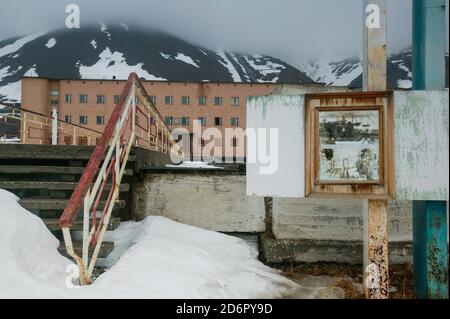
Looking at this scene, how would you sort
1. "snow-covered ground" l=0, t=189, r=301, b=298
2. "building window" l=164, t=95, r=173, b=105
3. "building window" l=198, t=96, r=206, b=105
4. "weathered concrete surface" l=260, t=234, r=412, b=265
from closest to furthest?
1. "snow-covered ground" l=0, t=189, r=301, b=298
2. "weathered concrete surface" l=260, t=234, r=412, b=265
3. "building window" l=164, t=95, r=173, b=105
4. "building window" l=198, t=96, r=206, b=105

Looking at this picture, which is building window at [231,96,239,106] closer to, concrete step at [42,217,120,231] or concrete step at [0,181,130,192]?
concrete step at [0,181,130,192]

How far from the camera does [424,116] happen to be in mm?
3225

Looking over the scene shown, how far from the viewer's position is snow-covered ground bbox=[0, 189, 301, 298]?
10.3 feet

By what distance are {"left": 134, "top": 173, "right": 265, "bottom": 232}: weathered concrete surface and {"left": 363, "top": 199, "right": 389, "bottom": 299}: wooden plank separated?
2.33 metres

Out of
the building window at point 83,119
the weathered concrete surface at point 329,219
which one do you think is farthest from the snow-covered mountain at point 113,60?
the weathered concrete surface at point 329,219

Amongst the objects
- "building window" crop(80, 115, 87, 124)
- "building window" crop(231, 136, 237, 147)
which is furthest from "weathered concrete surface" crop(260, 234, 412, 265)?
"building window" crop(80, 115, 87, 124)

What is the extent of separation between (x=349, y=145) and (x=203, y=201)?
2857mm

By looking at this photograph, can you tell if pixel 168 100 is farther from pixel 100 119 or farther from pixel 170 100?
pixel 100 119

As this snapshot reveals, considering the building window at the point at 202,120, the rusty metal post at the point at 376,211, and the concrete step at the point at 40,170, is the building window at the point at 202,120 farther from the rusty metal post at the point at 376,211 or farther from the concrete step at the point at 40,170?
the rusty metal post at the point at 376,211

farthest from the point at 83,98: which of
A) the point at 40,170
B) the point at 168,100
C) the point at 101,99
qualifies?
the point at 40,170

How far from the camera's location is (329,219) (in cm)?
520

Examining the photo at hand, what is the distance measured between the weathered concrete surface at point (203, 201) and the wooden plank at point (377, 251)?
2.33 m
